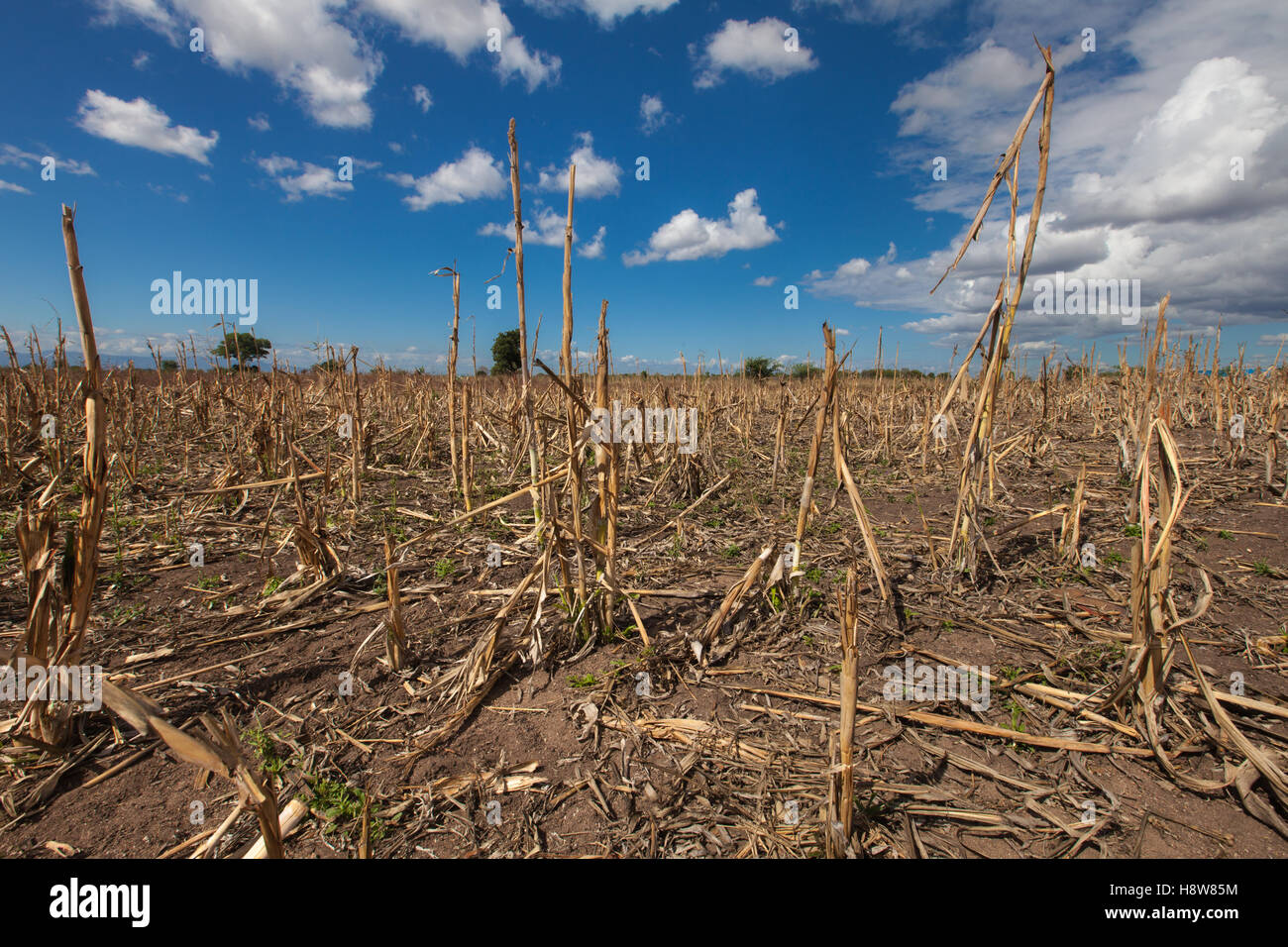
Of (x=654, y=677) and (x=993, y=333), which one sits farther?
(x=993, y=333)

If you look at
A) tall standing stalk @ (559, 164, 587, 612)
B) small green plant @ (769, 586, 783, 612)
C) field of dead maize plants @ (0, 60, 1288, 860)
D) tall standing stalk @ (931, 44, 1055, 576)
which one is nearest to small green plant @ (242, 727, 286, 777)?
field of dead maize plants @ (0, 60, 1288, 860)

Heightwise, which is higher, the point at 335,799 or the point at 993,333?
the point at 993,333

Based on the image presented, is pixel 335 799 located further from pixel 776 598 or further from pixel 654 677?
pixel 776 598

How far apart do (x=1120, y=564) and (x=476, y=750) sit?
12.8 ft

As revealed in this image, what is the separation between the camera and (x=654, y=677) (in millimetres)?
2473

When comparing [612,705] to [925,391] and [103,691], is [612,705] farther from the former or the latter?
[925,391]

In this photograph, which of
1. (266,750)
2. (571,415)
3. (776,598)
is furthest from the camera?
(776,598)

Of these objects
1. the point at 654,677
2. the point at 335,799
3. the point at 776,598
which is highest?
the point at 776,598

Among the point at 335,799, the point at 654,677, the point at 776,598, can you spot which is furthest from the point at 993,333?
the point at 335,799

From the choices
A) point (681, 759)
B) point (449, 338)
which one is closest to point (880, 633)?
point (681, 759)

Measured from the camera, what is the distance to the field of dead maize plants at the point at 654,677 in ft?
5.67

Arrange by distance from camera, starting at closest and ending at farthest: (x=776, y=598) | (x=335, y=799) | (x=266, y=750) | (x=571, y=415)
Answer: (x=335, y=799) < (x=266, y=750) < (x=571, y=415) < (x=776, y=598)

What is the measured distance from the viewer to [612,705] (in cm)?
231
